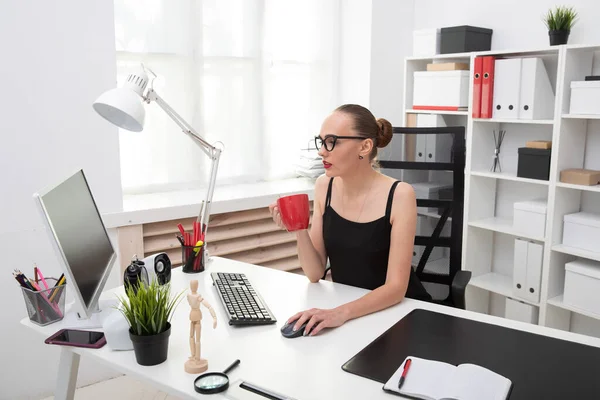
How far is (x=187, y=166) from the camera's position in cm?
328

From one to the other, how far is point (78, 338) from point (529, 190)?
2.62 m

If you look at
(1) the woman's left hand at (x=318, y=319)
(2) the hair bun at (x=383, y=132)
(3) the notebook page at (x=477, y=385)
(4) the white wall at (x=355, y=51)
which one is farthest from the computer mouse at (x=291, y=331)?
(4) the white wall at (x=355, y=51)

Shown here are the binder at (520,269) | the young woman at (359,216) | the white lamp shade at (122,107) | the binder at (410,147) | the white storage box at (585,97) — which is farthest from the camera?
the binder at (520,269)

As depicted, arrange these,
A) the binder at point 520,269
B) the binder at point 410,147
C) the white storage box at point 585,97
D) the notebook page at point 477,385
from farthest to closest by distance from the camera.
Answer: the binder at point 520,269 < the white storage box at point 585,97 < the binder at point 410,147 < the notebook page at point 477,385

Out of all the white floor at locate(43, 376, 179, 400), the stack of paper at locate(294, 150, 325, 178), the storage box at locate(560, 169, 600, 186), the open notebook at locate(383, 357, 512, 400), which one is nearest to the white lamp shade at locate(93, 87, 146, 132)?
the open notebook at locate(383, 357, 512, 400)

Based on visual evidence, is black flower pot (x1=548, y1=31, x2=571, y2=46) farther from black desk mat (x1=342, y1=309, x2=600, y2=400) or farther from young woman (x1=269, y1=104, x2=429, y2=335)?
black desk mat (x1=342, y1=309, x2=600, y2=400)

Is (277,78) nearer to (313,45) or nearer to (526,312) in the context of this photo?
(313,45)

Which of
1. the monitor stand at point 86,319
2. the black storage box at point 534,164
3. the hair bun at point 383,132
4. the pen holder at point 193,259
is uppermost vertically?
the hair bun at point 383,132

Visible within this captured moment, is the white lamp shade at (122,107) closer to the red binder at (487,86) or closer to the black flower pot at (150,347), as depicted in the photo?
the black flower pot at (150,347)

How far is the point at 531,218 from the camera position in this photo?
9.61 feet

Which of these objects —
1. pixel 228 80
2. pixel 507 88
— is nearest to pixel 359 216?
pixel 507 88

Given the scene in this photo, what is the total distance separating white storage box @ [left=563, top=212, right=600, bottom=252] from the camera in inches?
106

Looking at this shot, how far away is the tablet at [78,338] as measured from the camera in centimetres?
149

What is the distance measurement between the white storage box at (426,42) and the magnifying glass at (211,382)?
261 centimetres
